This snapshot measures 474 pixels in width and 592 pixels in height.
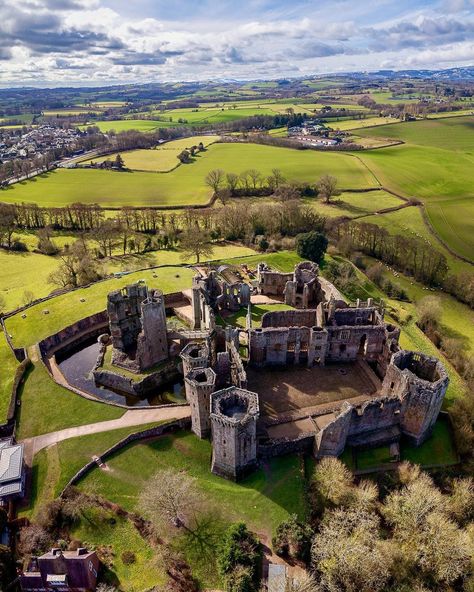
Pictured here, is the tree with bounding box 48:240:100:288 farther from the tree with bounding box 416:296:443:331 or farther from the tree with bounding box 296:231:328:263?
the tree with bounding box 416:296:443:331

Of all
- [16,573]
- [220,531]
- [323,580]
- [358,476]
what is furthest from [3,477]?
[358,476]

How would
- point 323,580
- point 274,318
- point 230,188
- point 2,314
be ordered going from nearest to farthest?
1. point 323,580
2. point 274,318
3. point 2,314
4. point 230,188

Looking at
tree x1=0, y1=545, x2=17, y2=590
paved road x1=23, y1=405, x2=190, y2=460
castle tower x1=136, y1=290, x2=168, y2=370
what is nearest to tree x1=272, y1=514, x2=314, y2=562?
paved road x1=23, y1=405, x2=190, y2=460

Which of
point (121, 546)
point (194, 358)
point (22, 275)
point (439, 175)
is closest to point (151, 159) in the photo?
point (22, 275)

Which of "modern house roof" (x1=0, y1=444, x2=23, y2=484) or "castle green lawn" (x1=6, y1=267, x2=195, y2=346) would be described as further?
"castle green lawn" (x1=6, y1=267, x2=195, y2=346)

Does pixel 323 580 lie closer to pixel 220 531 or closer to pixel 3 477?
pixel 220 531

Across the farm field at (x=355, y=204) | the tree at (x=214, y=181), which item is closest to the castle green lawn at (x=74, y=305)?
the farm field at (x=355, y=204)
